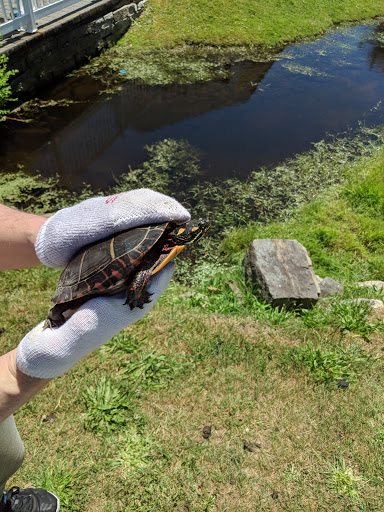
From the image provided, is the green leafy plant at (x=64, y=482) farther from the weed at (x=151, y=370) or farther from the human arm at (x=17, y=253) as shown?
the human arm at (x=17, y=253)

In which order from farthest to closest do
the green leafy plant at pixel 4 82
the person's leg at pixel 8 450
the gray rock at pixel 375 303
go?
the green leafy plant at pixel 4 82, the gray rock at pixel 375 303, the person's leg at pixel 8 450

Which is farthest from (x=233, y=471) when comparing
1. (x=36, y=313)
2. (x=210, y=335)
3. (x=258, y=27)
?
(x=258, y=27)

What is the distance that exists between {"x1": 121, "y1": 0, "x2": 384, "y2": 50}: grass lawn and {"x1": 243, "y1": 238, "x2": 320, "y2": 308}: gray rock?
1072 centimetres

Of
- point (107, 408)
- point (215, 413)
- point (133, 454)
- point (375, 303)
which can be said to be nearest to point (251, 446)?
point (215, 413)

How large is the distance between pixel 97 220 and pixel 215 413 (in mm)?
2342

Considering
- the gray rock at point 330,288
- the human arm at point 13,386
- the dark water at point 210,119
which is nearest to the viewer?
the human arm at point 13,386

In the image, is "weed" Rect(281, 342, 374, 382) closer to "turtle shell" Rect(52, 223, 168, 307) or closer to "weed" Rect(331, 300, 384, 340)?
"weed" Rect(331, 300, 384, 340)

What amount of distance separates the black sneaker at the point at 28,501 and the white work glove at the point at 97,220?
1.95 m

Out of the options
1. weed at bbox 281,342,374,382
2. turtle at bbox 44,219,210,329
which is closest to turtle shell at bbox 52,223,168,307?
turtle at bbox 44,219,210,329

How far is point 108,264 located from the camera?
2432 mm

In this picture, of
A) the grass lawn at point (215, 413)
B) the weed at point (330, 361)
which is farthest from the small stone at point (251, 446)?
the weed at point (330, 361)

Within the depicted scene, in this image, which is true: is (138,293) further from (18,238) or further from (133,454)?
(133,454)

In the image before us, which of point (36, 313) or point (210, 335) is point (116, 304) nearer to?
point (210, 335)

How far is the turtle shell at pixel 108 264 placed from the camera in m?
2.42
